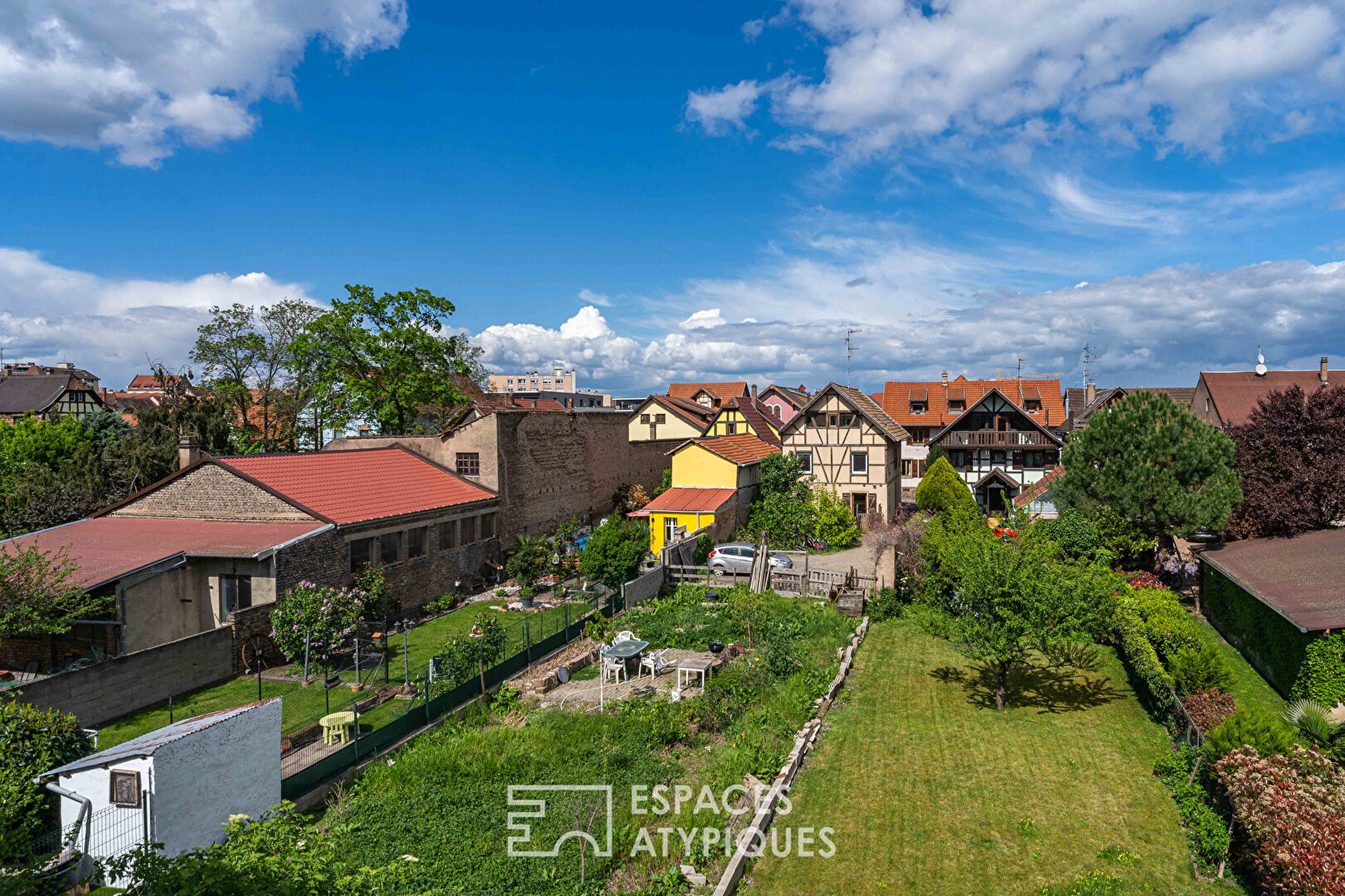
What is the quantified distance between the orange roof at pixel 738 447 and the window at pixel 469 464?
1072cm

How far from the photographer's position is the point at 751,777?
12570mm

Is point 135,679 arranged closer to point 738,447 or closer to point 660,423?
point 738,447

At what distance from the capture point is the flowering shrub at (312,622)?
57.6ft

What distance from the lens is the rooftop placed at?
1448cm

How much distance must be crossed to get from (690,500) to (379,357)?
755 inches

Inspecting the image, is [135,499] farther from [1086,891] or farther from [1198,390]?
[1198,390]

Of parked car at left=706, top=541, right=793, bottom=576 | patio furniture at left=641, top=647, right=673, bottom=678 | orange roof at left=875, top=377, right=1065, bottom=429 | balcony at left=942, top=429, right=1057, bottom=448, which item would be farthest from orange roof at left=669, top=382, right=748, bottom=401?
patio furniture at left=641, top=647, right=673, bottom=678

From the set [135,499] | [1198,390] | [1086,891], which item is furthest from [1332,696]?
[1198,390]

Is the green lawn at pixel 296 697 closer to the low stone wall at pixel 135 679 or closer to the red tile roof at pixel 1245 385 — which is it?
the low stone wall at pixel 135 679

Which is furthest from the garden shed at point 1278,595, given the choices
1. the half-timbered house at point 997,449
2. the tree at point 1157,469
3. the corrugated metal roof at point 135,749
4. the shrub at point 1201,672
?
the corrugated metal roof at point 135,749

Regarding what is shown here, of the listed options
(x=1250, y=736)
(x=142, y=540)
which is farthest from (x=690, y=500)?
(x=1250, y=736)

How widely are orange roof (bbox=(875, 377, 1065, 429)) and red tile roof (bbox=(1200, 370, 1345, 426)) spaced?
11.1 meters

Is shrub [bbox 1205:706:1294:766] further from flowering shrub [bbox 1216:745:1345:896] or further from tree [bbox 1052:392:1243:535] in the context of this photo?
tree [bbox 1052:392:1243:535]

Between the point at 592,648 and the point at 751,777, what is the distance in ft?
28.4
